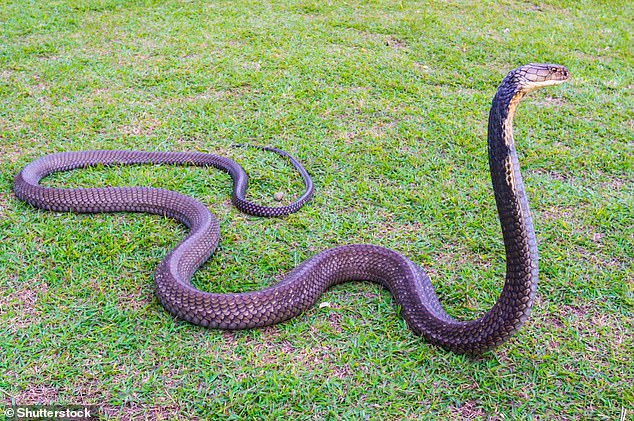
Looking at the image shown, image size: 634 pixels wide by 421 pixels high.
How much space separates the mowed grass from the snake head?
1398 mm

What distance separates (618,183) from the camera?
474 cm

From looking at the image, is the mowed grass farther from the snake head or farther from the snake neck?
the snake head

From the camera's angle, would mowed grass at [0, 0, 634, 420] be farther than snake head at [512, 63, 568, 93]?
Yes

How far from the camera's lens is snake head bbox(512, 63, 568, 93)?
252 cm

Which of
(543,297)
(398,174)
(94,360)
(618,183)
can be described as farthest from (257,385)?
(618,183)

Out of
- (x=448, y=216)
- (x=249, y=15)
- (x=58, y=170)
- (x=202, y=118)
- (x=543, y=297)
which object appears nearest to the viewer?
(x=543, y=297)

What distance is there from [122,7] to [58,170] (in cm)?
502

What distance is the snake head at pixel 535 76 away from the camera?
8.28ft

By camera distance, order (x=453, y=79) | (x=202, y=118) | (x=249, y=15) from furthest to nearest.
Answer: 1. (x=249, y=15)
2. (x=453, y=79)
3. (x=202, y=118)

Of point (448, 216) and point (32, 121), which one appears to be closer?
point (448, 216)

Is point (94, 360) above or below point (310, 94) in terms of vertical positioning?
below

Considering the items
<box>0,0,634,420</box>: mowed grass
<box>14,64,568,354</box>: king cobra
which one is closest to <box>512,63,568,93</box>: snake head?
<box>14,64,568,354</box>: king cobra

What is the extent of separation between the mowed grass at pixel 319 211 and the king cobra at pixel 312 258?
3.9 inches

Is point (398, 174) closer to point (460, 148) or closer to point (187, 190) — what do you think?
point (460, 148)
